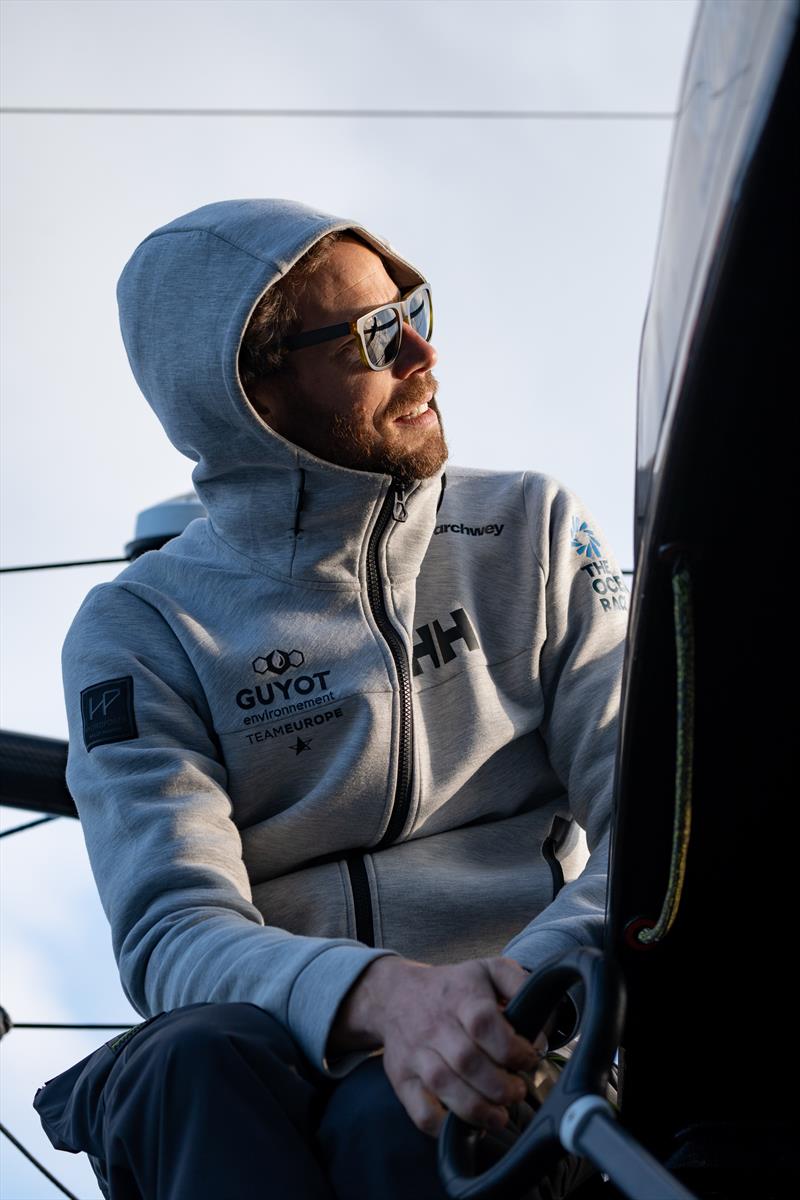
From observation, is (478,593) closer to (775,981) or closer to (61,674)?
(61,674)

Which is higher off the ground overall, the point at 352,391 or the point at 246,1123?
the point at 352,391

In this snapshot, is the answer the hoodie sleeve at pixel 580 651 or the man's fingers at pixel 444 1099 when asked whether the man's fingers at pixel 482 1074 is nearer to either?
the man's fingers at pixel 444 1099

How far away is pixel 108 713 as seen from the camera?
1.63 metres

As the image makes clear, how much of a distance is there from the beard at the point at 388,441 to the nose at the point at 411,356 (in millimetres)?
15

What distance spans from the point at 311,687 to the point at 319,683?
0.01 meters

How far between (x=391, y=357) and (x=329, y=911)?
0.72 meters

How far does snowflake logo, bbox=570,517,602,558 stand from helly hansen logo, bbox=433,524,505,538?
0.09 m

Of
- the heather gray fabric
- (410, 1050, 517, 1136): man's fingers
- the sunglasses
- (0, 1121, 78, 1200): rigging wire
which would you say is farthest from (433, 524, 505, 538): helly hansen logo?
(0, 1121, 78, 1200): rigging wire

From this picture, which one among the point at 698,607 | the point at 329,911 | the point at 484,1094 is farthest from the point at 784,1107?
the point at 329,911

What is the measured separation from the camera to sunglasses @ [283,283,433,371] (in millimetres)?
→ 1870

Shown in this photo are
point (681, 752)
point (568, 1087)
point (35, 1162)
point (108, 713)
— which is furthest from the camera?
point (35, 1162)

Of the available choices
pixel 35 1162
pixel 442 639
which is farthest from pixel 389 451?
pixel 35 1162

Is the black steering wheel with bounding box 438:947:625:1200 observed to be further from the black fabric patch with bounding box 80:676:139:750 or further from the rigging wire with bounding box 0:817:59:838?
the rigging wire with bounding box 0:817:59:838

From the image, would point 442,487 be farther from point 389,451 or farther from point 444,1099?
point 444,1099
